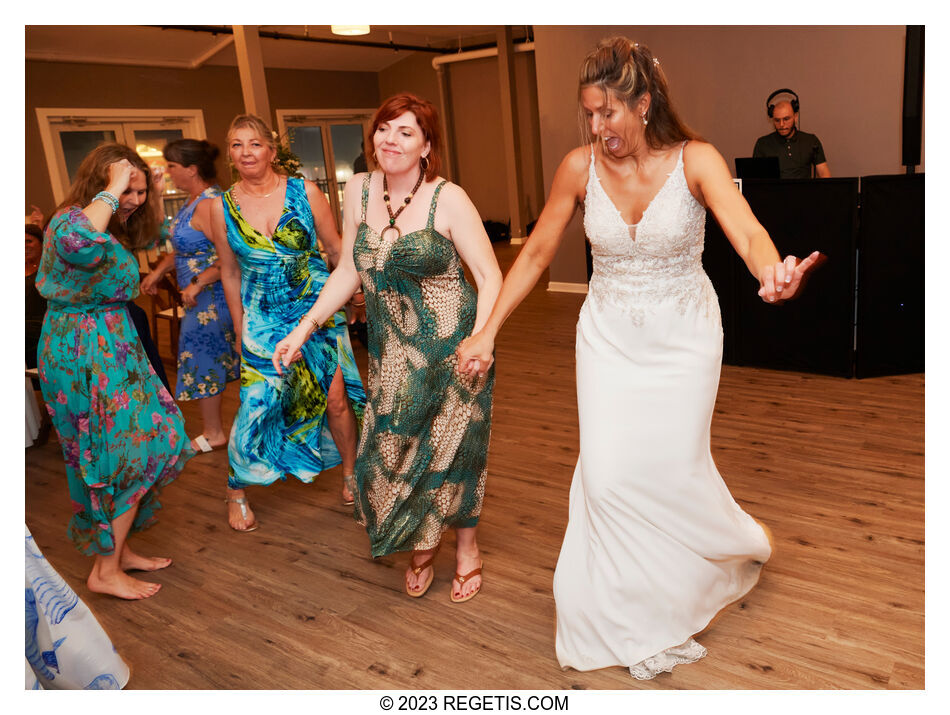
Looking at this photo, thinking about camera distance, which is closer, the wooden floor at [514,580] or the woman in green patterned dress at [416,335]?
the wooden floor at [514,580]

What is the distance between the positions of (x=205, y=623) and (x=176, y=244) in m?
2.20

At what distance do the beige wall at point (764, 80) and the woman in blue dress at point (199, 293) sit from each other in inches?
141

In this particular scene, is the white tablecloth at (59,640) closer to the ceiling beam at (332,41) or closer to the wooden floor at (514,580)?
the wooden floor at (514,580)

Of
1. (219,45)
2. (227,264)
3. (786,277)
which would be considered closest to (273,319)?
(227,264)

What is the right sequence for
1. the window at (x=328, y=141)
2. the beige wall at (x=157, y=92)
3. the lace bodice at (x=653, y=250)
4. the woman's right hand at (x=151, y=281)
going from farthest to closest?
1. the window at (x=328, y=141)
2. the beige wall at (x=157, y=92)
3. the woman's right hand at (x=151, y=281)
4. the lace bodice at (x=653, y=250)

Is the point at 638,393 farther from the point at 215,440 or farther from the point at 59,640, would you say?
the point at 215,440

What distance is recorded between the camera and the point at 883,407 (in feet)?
13.8

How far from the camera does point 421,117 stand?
2.40m

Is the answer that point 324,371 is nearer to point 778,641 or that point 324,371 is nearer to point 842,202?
point 778,641

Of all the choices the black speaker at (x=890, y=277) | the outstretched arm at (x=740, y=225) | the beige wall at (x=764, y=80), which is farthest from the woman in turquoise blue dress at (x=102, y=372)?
the beige wall at (x=764, y=80)

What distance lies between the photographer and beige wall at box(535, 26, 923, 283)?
6.25 metres

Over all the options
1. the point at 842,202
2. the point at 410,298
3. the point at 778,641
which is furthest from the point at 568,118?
the point at 778,641

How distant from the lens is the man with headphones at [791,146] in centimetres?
567

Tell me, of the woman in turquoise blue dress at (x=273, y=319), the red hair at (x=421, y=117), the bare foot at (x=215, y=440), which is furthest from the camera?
the bare foot at (x=215, y=440)
